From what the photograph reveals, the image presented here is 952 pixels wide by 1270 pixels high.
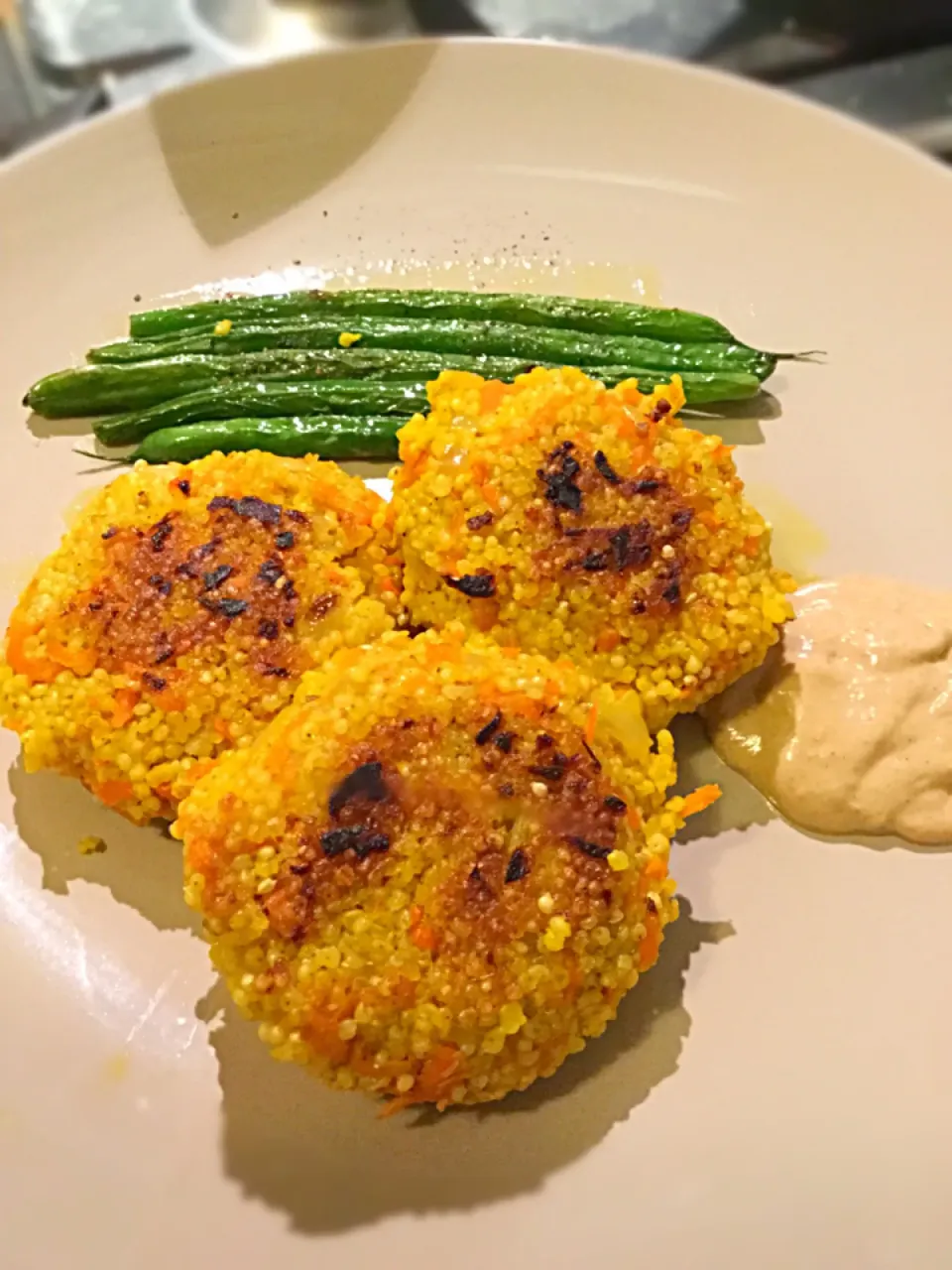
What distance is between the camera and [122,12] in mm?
6051

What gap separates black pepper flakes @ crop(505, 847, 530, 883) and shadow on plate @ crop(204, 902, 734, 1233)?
2.13 feet

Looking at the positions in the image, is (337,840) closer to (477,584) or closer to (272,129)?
(477,584)

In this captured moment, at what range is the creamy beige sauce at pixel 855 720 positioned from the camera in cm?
307

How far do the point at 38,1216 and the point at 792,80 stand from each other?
5.95m

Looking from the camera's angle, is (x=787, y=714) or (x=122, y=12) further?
(x=122, y=12)

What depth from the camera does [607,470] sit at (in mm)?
2971

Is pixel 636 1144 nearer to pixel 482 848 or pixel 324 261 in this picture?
pixel 482 848

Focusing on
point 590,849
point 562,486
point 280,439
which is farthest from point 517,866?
point 280,439

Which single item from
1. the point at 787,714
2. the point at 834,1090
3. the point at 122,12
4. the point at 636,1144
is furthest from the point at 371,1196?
the point at 122,12

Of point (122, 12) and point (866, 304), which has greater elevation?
point (122, 12)

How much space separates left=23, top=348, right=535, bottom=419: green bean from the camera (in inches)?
153

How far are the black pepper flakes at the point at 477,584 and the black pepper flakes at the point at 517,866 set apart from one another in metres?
0.73

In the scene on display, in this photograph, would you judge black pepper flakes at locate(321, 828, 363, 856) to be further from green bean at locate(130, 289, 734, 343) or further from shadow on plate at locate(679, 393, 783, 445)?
green bean at locate(130, 289, 734, 343)

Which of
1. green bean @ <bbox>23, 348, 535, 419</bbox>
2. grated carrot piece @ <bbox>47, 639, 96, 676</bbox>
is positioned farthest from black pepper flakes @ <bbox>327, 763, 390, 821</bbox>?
green bean @ <bbox>23, 348, 535, 419</bbox>
